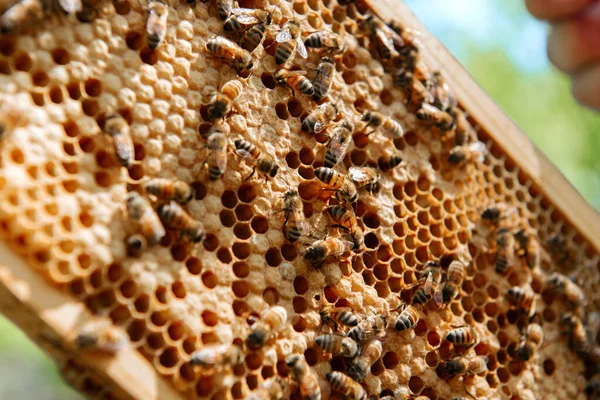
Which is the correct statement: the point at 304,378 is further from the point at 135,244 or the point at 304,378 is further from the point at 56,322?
the point at 56,322

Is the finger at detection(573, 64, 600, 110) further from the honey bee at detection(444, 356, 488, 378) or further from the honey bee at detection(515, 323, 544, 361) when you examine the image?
the honey bee at detection(444, 356, 488, 378)

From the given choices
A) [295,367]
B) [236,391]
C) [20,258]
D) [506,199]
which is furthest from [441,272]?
[20,258]

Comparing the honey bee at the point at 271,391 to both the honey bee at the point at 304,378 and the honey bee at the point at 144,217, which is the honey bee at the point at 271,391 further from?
the honey bee at the point at 144,217

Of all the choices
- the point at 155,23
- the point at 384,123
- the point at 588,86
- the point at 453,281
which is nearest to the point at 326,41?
the point at 384,123

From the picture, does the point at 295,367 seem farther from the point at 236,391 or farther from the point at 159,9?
the point at 159,9

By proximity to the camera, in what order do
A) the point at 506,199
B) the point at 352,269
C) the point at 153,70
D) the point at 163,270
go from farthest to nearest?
the point at 506,199
the point at 352,269
the point at 153,70
the point at 163,270

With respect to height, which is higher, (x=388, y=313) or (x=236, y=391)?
(x=388, y=313)

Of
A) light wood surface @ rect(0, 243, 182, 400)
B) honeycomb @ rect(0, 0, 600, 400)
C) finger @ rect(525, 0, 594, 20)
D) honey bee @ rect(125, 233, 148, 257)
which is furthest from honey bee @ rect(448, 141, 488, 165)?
light wood surface @ rect(0, 243, 182, 400)
